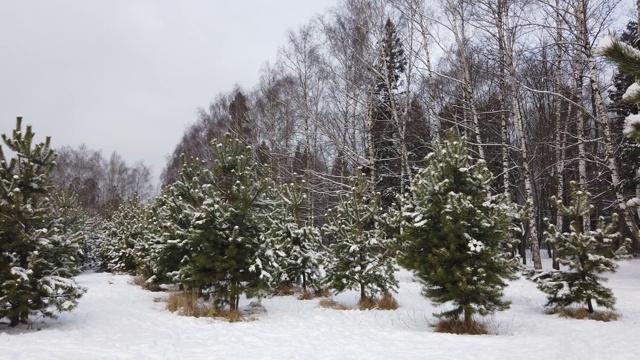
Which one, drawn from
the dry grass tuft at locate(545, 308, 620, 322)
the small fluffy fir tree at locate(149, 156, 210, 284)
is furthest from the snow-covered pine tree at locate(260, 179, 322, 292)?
the dry grass tuft at locate(545, 308, 620, 322)

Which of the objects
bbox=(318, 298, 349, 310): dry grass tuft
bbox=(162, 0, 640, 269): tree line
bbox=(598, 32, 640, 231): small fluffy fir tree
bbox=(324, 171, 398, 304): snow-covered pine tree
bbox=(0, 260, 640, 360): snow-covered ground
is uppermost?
bbox=(162, 0, 640, 269): tree line

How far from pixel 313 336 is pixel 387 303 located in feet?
11.0

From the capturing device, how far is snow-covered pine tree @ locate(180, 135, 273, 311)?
9.98 meters

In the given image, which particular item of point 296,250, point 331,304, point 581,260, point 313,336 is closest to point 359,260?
point 331,304

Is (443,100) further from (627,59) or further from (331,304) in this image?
(627,59)

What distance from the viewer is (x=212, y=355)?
266 inches

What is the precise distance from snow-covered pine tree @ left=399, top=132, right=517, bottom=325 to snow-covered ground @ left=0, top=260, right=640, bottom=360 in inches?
30.1

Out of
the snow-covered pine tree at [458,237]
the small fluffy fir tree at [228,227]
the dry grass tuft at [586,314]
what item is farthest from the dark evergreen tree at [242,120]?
the dry grass tuft at [586,314]

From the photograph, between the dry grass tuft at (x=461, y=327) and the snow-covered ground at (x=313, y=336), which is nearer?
the snow-covered ground at (x=313, y=336)

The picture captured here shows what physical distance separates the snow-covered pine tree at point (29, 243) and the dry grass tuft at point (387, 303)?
6.87m

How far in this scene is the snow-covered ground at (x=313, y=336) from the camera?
669cm

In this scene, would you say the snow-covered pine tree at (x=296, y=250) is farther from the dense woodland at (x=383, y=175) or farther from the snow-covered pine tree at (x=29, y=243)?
the snow-covered pine tree at (x=29, y=243)

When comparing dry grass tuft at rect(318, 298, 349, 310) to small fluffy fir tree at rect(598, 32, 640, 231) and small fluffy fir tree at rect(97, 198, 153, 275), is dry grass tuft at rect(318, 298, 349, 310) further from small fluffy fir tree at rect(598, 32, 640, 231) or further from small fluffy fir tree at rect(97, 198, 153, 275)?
small fluffy fir tree at rect(598, 32, 640, 231)

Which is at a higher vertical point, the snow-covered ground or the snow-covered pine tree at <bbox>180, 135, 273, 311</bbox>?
the snow-covered pine tree at <bbox>180, 135, 273, 311</bbox>
